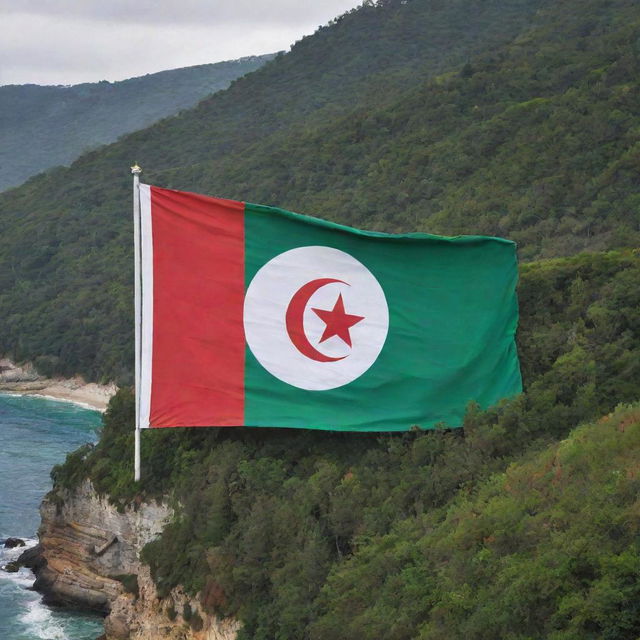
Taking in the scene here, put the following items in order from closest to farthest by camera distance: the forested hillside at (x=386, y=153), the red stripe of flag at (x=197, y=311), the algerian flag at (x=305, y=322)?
1. the red stripe of flag at (x=197, y=311)
2. the algerian flag at (x=305, y=322)
3. the forested hillside at (x=386, y=153)

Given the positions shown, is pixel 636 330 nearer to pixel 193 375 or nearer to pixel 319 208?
pixel 193 375

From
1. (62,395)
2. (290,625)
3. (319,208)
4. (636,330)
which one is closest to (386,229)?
(319,208)

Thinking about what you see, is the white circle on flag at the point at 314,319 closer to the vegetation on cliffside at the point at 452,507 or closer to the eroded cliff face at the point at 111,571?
the vegetation on cliffside at the point at 452,507

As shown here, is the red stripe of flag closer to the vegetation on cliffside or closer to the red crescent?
the red crescent

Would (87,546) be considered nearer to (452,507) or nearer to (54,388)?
(452,507)

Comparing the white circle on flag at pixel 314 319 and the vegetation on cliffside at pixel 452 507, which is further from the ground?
the white circle on flag at pixel 314 319

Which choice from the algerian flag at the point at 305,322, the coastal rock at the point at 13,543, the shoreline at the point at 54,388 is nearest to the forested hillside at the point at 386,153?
the shoreline at the point at 54,388
